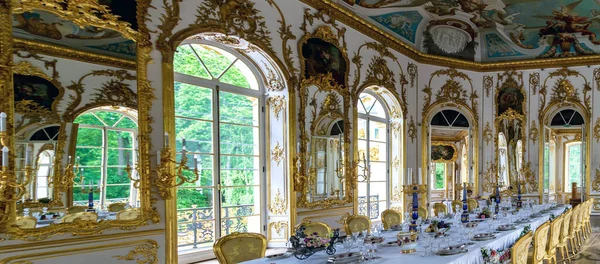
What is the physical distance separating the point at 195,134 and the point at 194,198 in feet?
2.92

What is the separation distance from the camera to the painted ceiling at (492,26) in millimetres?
8984

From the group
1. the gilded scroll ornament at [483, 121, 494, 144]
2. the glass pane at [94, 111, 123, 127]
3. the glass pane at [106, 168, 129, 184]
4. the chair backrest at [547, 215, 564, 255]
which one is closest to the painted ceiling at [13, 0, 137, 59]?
the glass pane at [94, 111, 123, 127]

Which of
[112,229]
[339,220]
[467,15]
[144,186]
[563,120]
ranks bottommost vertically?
[339,220]

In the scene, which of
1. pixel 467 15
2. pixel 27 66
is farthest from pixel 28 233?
→ pixel 467 15

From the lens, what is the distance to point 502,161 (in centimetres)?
1099

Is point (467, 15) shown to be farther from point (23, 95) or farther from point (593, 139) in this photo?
point (23, 95)

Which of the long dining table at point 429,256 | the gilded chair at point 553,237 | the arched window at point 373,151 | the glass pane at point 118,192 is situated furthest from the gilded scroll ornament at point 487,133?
the glass pane at point 118,192

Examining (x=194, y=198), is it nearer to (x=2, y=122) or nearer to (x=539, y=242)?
(x=2, y=122)

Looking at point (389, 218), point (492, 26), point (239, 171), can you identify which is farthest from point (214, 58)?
point (492, 26)

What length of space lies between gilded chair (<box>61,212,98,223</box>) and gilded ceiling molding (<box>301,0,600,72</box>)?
15.0 ft

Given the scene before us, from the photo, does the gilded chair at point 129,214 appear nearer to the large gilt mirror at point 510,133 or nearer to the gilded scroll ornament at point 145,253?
the gilded scroll ornament at point 145,253

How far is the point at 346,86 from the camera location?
779 cm

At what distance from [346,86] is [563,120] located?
262 inches

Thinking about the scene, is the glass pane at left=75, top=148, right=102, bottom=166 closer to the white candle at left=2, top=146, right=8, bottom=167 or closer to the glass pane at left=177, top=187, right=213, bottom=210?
the white candle at left=2, top=146, right=8, bottom=167
